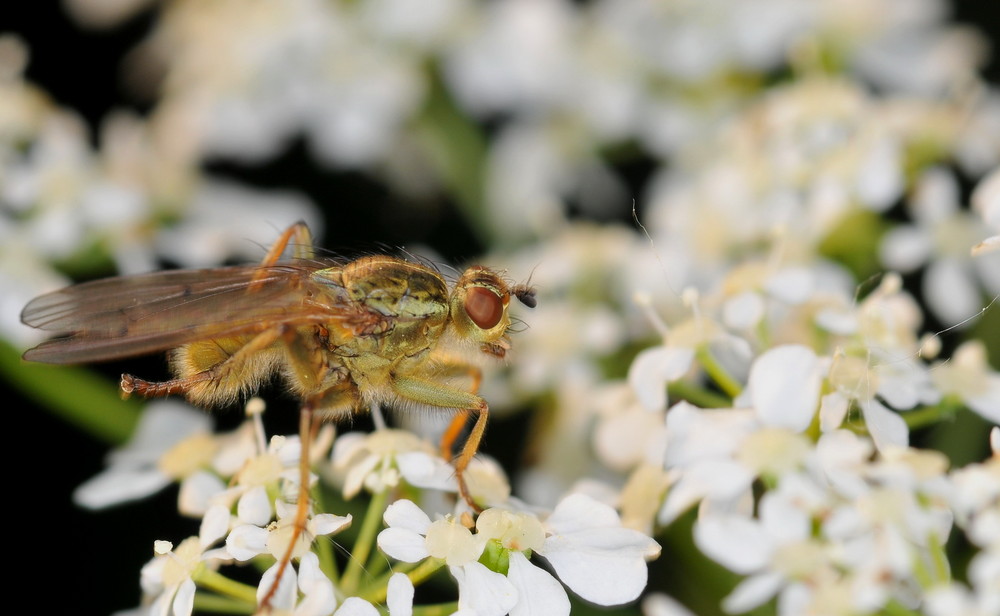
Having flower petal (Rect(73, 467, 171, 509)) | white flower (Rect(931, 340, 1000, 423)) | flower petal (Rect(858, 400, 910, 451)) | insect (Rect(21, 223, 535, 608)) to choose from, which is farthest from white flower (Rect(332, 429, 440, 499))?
white flower (Rect(931, 340, 1000, 423))

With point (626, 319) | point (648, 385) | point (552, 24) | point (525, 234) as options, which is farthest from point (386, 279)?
point (552, 24)

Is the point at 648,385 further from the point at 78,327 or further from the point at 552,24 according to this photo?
the point at 552,24

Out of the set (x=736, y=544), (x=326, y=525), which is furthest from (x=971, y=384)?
(x=326, y=525)

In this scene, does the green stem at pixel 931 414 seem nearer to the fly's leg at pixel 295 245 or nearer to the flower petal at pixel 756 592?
the flower petal at pixel 756 592

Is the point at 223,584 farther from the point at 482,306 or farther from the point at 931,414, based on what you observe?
the point at 931,414

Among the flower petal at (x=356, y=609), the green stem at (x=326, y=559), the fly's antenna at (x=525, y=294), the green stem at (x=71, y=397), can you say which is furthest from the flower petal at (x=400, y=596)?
the green stem at (x=71, y=397)
